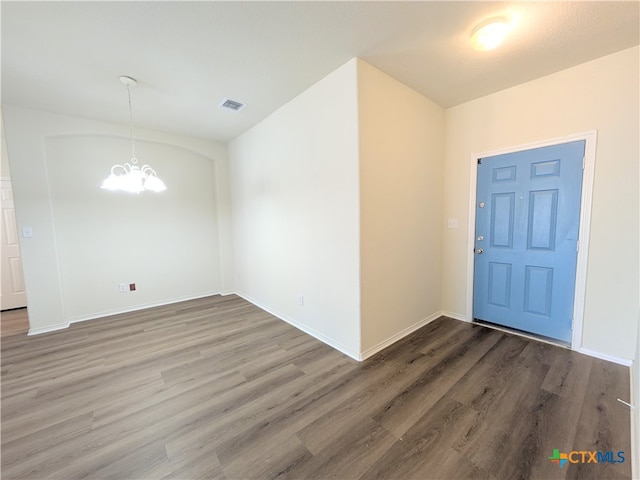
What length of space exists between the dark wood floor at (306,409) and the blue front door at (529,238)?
0.33m

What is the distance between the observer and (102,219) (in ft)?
11.9

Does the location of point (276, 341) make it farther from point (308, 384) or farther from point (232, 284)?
point (232, 284)

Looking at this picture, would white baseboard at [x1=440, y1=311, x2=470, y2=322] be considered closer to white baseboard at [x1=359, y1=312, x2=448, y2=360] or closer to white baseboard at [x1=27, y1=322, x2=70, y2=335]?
white baseboard at [x1=359, y1=312, x2=448, y2=360]

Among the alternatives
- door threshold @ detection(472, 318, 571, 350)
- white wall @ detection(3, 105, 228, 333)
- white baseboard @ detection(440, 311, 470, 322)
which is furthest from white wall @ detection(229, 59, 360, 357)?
door threshold @ detection(472, 318, 571, 350)

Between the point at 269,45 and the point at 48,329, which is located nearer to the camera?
the point at 269,45

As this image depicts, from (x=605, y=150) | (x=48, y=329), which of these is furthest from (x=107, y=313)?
(x=605, y=150)

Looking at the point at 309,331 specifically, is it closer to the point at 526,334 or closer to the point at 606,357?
the point at 526,334

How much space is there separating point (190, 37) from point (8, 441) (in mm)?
2922

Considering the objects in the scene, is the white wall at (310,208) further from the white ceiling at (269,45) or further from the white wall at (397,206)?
the white ceiling at (269,45)

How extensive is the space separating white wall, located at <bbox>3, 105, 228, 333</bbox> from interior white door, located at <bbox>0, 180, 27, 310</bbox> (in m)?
1.59

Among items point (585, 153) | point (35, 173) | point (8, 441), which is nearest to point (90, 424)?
point (8, 441)

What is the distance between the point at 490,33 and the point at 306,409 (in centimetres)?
297

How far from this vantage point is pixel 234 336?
Answer: 115 inches

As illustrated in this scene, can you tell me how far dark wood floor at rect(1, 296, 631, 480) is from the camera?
4.54ft
